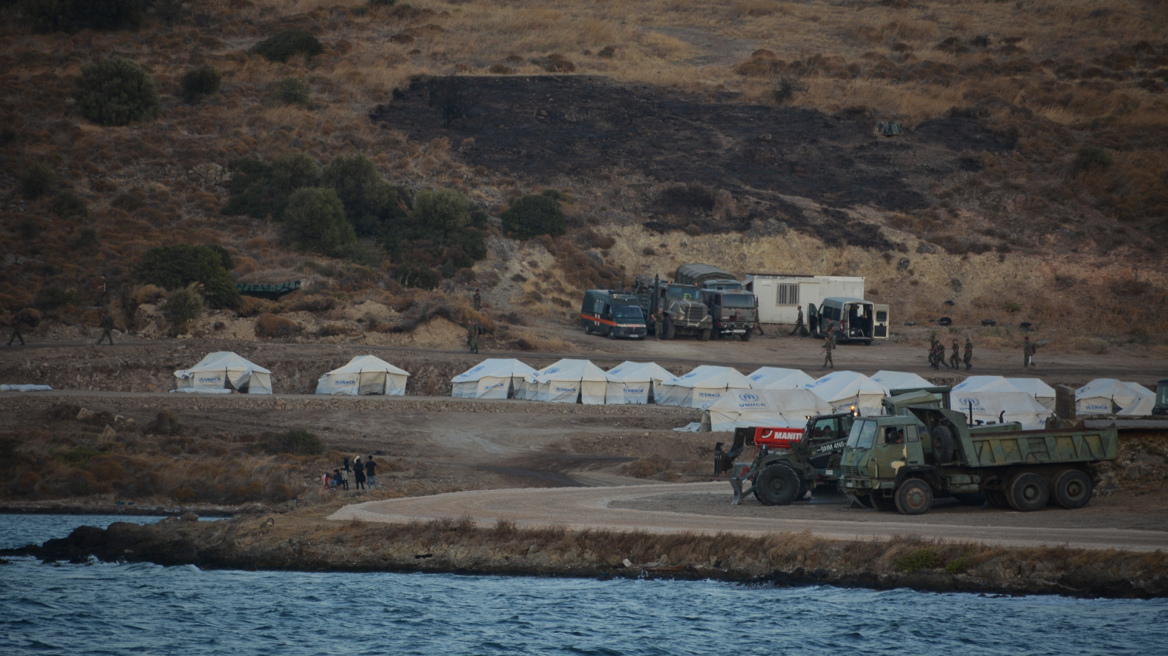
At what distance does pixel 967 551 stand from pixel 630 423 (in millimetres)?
23772

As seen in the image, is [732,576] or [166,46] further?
[166,46]

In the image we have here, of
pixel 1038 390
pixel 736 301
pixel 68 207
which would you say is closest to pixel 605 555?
pixel 1038 390

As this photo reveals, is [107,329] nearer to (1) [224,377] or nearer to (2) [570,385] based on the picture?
(1) [224,377]

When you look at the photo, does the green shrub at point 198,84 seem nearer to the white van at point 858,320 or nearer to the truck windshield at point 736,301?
the truck windshield at point 736,301

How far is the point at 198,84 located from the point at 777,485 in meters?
74.8

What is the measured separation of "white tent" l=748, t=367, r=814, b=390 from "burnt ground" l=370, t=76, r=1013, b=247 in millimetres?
33303

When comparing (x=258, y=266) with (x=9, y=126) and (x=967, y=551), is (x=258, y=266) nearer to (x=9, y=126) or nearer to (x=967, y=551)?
(x=9, y=126)

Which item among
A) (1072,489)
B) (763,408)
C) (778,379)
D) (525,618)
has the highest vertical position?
(778,379)

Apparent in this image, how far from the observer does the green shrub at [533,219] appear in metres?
77.3

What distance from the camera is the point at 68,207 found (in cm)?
7069

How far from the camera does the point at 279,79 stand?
93.9 meters

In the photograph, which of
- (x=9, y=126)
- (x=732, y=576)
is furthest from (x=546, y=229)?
(x=732, y=576)

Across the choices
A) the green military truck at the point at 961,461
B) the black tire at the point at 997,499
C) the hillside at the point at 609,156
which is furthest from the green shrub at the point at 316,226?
the black tire at the point at 997,499

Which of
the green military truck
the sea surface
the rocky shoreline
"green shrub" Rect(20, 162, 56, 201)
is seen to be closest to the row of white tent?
the rocky shoreline
